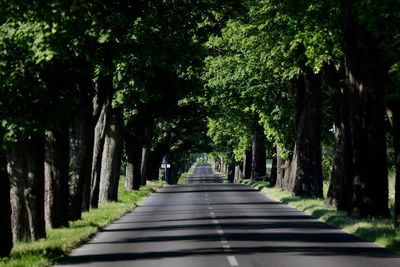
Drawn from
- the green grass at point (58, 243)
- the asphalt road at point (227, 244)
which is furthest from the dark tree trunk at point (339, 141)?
the green grass at point (58, 243)

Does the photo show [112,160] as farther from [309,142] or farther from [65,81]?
[65,81]

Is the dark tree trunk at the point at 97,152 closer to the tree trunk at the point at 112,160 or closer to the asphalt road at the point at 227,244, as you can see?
the asphalt road at the point at 227,244

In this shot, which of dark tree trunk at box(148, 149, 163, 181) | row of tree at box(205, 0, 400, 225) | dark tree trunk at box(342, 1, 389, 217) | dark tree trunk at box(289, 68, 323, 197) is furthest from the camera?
dark tree trunk at box(148, 149, 163, 181)

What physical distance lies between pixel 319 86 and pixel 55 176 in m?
19.8

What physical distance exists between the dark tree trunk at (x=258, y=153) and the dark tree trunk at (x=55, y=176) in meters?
44.1

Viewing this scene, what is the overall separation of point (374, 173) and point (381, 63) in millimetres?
3523

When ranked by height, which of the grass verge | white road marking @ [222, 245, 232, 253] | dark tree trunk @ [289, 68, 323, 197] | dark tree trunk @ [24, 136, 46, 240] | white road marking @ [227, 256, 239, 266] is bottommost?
white road marking @ [227, 256, 239, 266]

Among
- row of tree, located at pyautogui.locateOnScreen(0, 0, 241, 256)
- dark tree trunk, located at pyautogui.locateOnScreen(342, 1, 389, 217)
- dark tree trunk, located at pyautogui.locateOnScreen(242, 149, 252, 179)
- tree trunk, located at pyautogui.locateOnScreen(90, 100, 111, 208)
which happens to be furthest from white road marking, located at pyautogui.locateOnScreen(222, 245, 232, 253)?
dark tree trunk, located at pyautogui.locateOnScreen(242, 149, 252, 179)

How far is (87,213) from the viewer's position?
109 ft

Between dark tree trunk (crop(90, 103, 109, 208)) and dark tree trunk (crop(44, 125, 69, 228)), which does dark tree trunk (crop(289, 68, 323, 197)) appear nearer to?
dark tree trunk (crop(90, 103, 109, 208))

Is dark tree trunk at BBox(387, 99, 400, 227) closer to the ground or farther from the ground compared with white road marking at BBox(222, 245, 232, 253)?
farther from the ground

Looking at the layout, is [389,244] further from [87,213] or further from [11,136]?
[87,213]

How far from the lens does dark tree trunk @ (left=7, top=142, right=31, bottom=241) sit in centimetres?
2170

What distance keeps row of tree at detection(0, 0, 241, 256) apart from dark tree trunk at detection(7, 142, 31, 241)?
3 centimetres
